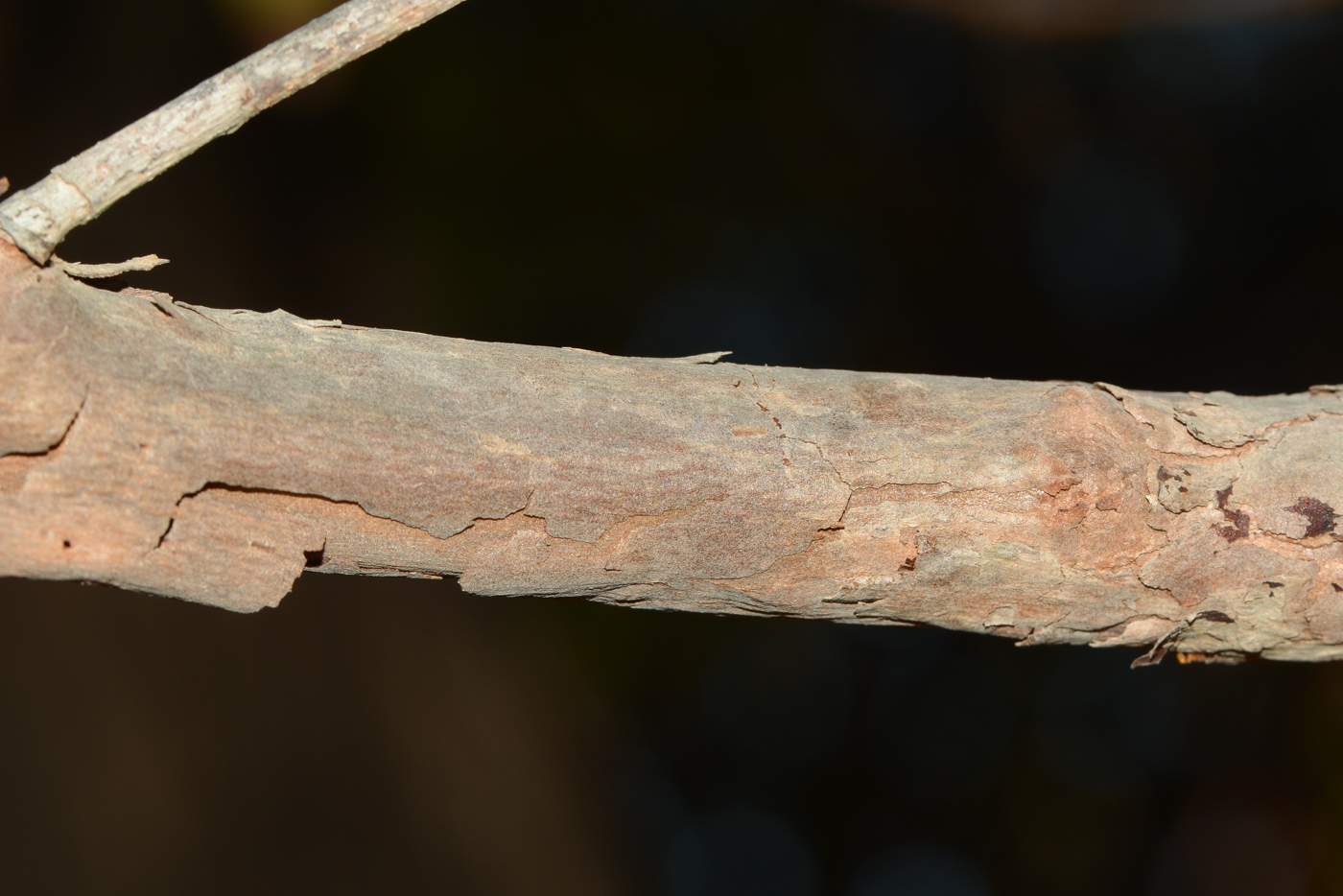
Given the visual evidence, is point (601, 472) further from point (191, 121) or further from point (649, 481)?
point (191, 121)

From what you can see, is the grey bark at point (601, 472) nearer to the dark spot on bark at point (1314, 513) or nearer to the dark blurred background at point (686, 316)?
the dark spot on bark at point (1314, 513)

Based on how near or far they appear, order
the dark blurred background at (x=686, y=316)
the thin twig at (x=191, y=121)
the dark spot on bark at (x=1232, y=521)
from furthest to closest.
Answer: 1. the dark blurred background at (x=686, y=316)
2. the dark spot on bark at (x=1232, y=521)
3. the thin twig at (x=191, y=121)

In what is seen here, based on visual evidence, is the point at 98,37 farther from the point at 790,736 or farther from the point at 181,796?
the point at 790,736

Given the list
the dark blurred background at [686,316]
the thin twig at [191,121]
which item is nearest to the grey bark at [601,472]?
the thin twig at [191,121]

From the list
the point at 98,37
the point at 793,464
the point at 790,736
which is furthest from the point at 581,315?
the point at 793,464

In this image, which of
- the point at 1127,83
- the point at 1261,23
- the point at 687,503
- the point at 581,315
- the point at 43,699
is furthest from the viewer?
the point at 581,315

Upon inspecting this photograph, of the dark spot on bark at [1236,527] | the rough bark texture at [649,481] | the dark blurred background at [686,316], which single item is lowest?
the rough bark texture at [649,481]

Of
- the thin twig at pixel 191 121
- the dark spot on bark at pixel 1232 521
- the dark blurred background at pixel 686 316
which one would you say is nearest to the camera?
the thin twig at pixel 191 121
